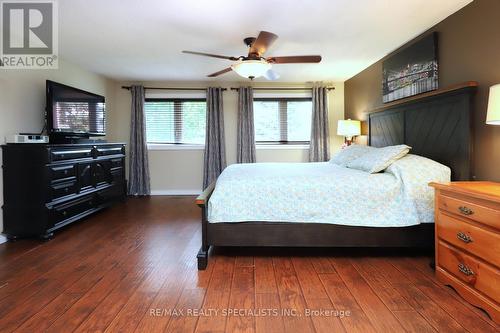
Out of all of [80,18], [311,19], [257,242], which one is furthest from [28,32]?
[257,242]

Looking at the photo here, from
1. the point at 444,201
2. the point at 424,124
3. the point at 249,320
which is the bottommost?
the point at 249,320

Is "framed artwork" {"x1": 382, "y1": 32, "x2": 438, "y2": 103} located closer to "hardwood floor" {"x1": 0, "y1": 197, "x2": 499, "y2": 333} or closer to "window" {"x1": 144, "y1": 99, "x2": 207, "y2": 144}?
"hardwood floor" {"x1": 0, "y1": 197, "x2": 499, "y2": 333}

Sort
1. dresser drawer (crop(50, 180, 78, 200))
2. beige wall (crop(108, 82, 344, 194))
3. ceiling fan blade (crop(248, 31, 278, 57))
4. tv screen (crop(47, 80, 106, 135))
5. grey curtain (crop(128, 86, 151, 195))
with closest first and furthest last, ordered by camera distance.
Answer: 1. ceiling fan blade (crop(248, 31, 278, 57))
2. dresser drawer (crop(50, 180, 78, 200))
3. tv screen (crop(47, 80, 106, 135))
4. grey curtain (crop(128, 86, 151, 195))
5. beige wall (crop(108, 82, 344, 194))

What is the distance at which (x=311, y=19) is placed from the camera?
107 inches

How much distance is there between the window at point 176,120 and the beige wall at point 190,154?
0.26m

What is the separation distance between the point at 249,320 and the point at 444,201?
1.60 meters

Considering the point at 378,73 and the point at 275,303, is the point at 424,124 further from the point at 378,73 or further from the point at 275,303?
the point at 275,303

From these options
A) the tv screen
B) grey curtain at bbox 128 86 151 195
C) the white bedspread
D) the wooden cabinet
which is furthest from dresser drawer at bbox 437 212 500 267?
grey curtain at bbox 128 86 151 195

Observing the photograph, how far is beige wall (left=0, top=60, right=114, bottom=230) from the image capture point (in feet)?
10.0

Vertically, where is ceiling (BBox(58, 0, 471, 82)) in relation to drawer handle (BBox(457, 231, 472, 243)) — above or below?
above

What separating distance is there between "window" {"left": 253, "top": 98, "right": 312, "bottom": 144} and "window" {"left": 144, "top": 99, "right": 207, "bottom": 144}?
1.12 metres

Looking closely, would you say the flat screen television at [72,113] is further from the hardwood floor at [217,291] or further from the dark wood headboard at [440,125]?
the dark wood headboard at [440,125]

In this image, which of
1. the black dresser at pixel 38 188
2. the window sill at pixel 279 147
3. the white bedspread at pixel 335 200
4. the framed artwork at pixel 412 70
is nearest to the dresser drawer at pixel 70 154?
the black dresser at pixel 38 188

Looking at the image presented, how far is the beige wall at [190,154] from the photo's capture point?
5.53 meters
